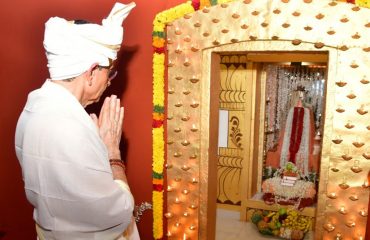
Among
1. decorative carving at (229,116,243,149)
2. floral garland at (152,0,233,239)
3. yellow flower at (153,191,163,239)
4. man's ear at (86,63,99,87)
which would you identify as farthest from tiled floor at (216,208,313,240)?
man's ear at (86,63,99,87)

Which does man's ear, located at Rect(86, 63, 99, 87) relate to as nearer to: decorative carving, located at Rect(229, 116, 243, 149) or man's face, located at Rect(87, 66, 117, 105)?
man's face, located at Rect(87, 66, 117, 105)

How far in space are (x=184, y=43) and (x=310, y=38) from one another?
83 cm

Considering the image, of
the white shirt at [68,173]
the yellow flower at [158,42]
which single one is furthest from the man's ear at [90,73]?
the yellow flower at [158,42]

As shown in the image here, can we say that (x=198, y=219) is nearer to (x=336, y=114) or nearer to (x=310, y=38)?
(x=336, y=114)

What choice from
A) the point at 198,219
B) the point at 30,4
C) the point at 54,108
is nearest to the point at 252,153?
the point at 198,219

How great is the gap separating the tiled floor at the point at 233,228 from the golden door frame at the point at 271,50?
243 cm

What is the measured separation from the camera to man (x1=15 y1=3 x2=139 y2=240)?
1559mm

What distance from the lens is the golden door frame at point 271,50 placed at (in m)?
2.21

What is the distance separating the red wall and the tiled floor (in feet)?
7.85

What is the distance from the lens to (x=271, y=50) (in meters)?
2.35

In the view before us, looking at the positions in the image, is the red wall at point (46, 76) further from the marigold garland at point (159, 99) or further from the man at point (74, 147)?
the man at point (74, 147)

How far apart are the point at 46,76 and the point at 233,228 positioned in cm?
356

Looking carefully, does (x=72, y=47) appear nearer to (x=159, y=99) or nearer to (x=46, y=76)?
(x=159, y=99)

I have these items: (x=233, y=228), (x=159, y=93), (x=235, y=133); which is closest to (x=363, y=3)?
(x=159, y=93)
